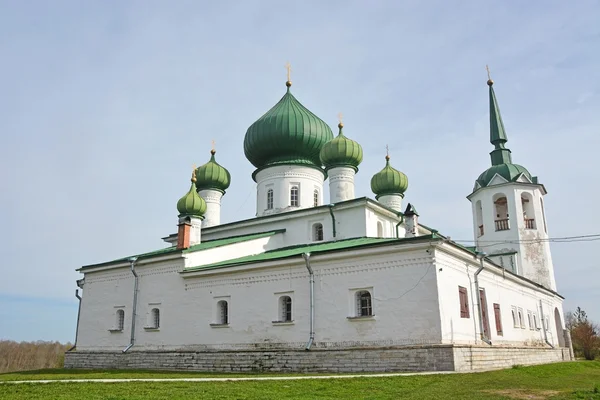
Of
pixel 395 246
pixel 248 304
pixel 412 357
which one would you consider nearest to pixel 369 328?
pixel 412 357

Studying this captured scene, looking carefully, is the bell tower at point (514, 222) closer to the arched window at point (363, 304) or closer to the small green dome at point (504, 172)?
the small green dome at point (504, 172)

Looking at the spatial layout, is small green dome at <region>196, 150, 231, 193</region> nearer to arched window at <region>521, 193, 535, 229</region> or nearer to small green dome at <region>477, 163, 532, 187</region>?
small green dome at <region>477, 163, 532, 187</region>

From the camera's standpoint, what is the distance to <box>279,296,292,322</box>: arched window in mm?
15227

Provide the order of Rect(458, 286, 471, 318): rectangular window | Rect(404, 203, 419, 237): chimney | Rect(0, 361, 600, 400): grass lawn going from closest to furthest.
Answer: Rect(0, 361, 600, 400): grass lawn → Rect(458, 286, 471, 318): rectangular window → Rect(404, 203, 419, 237): chimney

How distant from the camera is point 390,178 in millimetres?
22906

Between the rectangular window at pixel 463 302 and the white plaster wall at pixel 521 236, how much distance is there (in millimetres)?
10187

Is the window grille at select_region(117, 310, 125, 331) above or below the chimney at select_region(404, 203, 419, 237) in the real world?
below

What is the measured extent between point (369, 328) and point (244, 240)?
682 cm

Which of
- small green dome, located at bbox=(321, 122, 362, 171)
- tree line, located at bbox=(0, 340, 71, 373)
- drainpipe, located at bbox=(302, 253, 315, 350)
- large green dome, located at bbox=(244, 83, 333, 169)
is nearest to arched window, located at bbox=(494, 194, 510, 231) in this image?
small green dome, located at bbox=(321, 122, 362, 171)

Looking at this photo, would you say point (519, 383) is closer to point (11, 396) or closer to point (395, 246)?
point (395, 246)

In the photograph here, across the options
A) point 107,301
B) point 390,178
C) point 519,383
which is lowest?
point 519,383

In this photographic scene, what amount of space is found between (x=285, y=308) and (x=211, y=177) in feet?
36.5

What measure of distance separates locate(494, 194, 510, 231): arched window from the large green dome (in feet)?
27.9

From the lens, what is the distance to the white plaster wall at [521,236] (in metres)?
23.3
